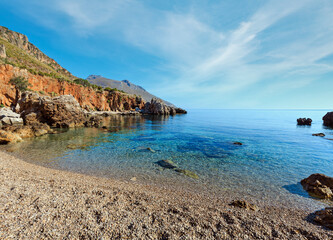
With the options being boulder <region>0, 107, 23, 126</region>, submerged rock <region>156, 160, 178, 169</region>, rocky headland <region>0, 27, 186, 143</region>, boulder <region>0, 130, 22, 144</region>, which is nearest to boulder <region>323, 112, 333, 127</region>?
submerged rock <region>156, 160, 178, 169</region>

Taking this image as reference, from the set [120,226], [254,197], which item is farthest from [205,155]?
[120,226]

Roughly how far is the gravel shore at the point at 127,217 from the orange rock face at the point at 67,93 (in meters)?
56.0

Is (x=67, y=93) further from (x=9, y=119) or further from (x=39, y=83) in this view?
(x=9, y=119)

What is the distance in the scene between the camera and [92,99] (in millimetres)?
80375

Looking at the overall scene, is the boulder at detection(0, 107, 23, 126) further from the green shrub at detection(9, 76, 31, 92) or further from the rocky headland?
the green shrub at detection(9, 76, 31, 92)

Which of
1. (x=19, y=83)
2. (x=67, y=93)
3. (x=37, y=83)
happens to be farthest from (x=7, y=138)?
(x=67, y=93)

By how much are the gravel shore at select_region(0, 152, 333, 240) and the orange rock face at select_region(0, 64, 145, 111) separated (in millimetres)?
55983

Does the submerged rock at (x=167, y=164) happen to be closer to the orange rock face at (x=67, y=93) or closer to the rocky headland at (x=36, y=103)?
the rocky headland at (x=36, y=103)

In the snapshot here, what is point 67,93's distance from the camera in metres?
68.4

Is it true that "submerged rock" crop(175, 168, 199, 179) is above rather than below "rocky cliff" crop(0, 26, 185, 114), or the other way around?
below

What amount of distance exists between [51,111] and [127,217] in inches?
1562

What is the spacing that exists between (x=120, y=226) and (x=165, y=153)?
13685 mm

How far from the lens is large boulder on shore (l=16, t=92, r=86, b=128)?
115 ft

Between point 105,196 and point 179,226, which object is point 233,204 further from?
point 105,196
